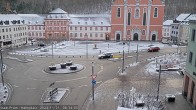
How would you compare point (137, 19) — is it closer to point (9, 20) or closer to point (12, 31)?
point (12, 31)

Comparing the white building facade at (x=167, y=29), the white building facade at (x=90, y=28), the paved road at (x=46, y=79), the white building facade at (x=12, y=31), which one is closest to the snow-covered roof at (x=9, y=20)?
the white building facade at (x=12, y=31)

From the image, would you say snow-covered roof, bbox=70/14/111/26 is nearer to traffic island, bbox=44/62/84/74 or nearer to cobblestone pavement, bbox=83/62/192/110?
traffic island, bbox=44/62/84/74

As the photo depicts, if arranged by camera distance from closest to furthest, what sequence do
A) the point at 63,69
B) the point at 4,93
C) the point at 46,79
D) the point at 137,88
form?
the point at 4,93 → the point at 137,88 → the point at 46,79 → the point at 63,69

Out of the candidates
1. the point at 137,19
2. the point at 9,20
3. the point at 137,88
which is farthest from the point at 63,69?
the point at 137,19

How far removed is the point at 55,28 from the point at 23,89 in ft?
158

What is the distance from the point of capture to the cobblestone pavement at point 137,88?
65.9 ft

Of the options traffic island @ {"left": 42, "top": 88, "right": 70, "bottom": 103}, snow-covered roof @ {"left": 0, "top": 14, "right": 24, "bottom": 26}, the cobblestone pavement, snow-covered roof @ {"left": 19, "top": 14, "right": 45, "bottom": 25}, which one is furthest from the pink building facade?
traffic island @ {"left": 42, "top": 88, "right": 70, "bottom": 103}

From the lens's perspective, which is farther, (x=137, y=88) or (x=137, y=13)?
(x=137, y=13)

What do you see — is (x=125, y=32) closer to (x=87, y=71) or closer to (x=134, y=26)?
(x=134, y=26)

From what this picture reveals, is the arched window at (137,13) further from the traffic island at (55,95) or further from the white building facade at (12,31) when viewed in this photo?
the traffic island at (55,95)

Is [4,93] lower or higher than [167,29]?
lower

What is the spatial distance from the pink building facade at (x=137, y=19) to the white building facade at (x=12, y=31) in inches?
1156

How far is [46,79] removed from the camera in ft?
93.4

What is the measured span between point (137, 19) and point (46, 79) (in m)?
45.6
